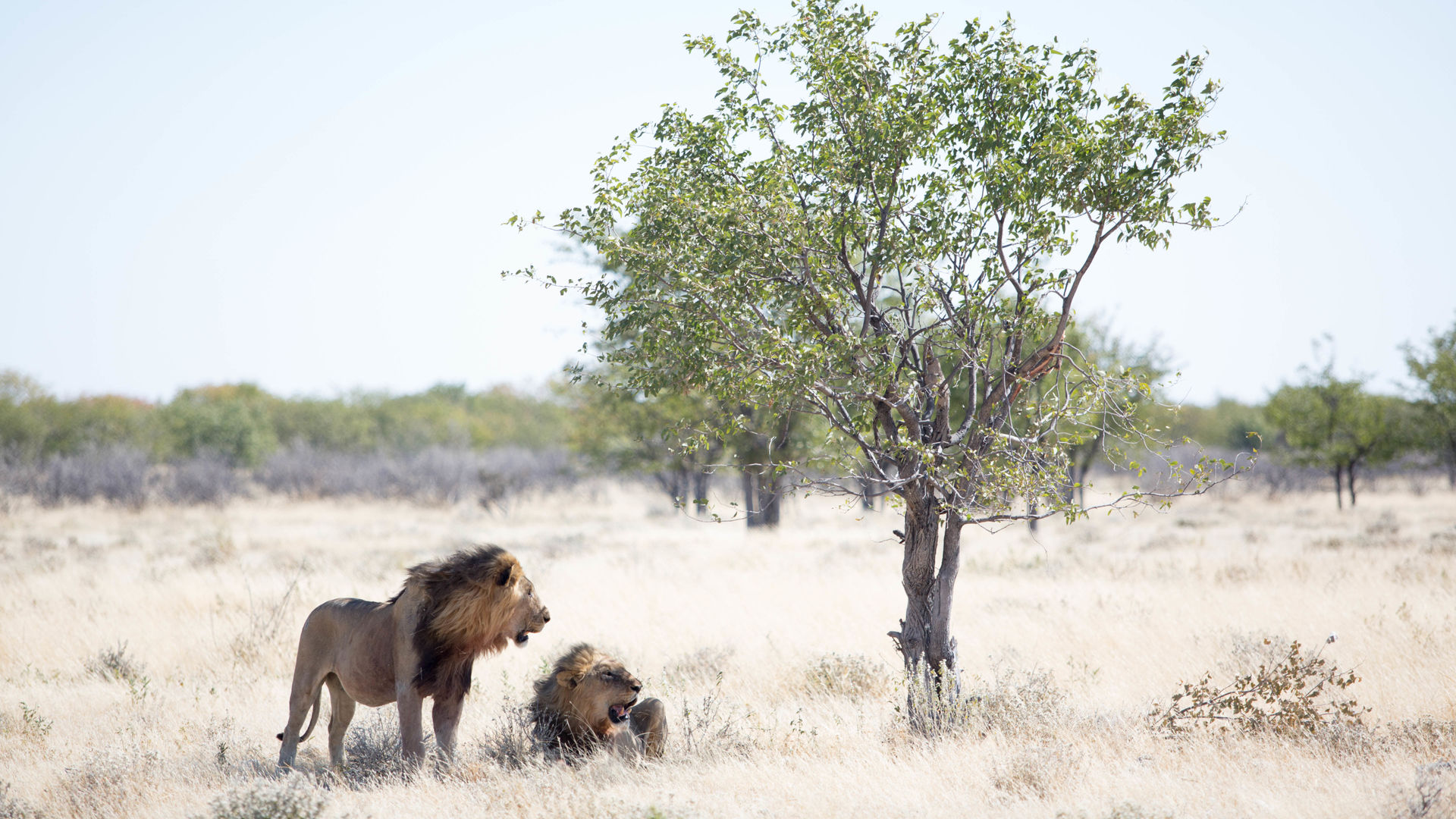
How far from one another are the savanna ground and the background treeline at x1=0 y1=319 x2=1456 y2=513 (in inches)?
73.6

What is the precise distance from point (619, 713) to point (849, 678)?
10.0 feet

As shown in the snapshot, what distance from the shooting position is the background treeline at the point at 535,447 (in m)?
24.6

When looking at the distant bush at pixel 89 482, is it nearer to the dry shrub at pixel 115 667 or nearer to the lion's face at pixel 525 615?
the dry shrub at pixel 115 667

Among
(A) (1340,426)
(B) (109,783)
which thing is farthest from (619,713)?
(A) (1340,426)

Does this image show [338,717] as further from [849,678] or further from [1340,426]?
[1340,426]

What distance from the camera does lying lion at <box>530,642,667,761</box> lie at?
5707 mm

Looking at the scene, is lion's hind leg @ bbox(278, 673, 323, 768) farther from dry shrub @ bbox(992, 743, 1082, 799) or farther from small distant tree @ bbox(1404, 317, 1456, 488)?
small distant tree @ bbox(1404, 317, 1456, 488)

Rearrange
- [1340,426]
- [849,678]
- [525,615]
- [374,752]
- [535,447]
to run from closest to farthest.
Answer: [525,615] → [374,752] → [849,678] → [1340,426] → [535,447]

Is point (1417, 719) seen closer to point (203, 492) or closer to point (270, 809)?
point (270, 809)

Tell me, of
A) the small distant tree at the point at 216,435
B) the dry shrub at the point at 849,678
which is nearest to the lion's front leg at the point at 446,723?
the dry shrub at the point at 849,678

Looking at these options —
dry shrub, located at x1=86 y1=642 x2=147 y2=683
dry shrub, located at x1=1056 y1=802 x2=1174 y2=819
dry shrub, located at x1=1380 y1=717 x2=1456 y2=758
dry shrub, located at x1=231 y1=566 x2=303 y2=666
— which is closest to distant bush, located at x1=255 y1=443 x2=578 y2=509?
dry shrub, located at x1=231 y1=566 x2=303 y2=666

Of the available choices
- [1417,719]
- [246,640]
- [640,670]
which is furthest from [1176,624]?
[246,640]

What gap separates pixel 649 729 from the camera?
5961mm

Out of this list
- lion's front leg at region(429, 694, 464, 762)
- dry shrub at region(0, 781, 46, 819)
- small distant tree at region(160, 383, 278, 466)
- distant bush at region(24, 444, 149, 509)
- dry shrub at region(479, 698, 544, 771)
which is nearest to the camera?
dry shrub at region(0, 781, 46, 819)
